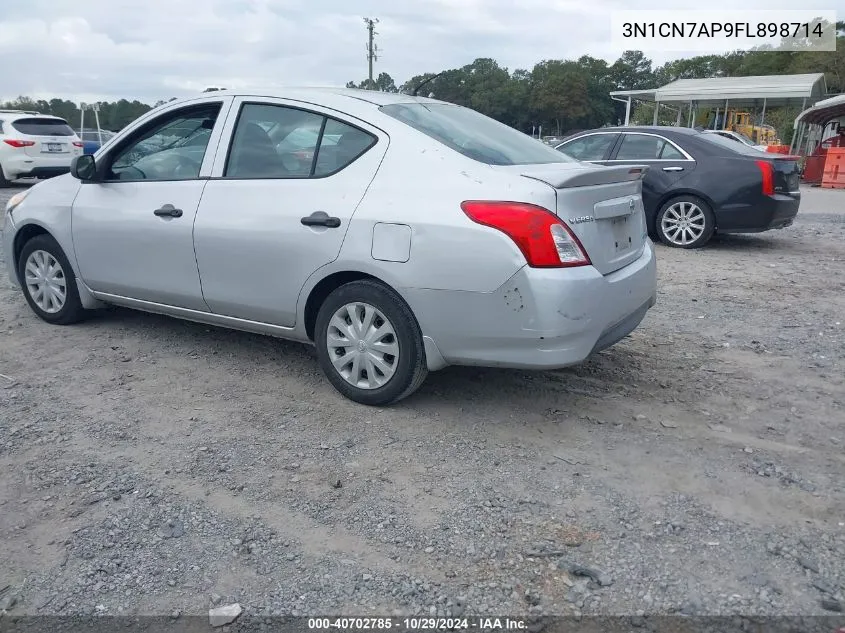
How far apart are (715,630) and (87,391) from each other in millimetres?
3398

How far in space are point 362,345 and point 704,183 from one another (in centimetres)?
621

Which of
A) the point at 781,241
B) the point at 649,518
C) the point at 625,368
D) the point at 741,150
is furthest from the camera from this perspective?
the point at 781,241

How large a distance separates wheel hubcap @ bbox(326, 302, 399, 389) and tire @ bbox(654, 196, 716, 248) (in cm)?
618

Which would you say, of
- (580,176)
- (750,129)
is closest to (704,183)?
(580,176)

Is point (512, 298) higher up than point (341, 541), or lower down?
higher up

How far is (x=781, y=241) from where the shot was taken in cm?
959

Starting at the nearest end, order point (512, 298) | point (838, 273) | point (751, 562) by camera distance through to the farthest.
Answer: point (751, 562) → point (512, 298) → point (838, 273)

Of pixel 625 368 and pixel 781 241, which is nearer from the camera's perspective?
pixel 625 368

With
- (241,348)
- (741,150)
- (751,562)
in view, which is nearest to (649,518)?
(751,562)

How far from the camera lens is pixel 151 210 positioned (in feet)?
14.5

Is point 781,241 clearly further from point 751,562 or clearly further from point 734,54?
point 734,54

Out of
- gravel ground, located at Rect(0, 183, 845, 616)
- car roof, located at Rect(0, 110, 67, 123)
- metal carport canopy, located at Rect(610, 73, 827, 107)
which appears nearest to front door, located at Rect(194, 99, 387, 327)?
gravel ground, located at Rect(0, 183, 845, 616)

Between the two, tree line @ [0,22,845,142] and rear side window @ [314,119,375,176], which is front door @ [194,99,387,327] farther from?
tree line @ [0,22,845,142]

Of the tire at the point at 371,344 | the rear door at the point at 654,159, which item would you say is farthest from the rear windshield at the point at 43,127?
the tire at the point at 371,344
